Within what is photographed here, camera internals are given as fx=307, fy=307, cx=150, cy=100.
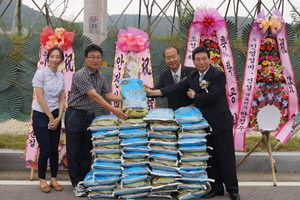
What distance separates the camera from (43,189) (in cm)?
334

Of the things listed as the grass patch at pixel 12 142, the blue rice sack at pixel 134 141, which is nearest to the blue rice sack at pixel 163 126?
the blue rice sack at pixel 134 141

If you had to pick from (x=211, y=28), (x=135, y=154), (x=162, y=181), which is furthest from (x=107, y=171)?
(x=211, y=28)

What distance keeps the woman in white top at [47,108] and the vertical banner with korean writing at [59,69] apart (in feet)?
1.60

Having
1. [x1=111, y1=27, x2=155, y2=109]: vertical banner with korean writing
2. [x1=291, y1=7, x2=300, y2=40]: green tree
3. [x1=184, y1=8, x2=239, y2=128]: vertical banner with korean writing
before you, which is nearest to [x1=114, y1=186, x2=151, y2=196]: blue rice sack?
[x1=111, y1=27, x2=155, y2=109]: vertical banner with korean writing

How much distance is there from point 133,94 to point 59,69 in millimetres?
1289

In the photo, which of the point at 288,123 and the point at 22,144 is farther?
the point at 22,144

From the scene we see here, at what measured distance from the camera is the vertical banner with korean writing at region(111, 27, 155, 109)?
415 centimetres

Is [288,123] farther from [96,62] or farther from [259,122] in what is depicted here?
[96,62]

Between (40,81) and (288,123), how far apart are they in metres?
3.04

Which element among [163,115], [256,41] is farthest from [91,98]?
[256,41]

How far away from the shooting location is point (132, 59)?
13.8 ft

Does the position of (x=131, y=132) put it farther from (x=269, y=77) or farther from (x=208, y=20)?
(x=269, y=77)

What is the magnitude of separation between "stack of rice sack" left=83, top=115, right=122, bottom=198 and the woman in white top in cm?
46

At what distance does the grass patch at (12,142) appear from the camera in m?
4.45
